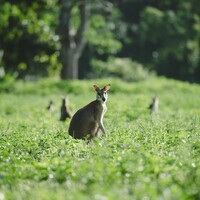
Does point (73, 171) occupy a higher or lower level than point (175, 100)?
higher

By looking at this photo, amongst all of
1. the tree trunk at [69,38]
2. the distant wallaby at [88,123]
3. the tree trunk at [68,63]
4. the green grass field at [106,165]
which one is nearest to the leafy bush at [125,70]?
the tree trunk at [68,63]

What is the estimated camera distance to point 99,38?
44375 mm

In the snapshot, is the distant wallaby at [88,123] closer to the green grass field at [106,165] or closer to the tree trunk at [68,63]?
the green grass field at [106,165]

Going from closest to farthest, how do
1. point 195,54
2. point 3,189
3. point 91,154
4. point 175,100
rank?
1. point 3,189
2. point 91,154
3. point 175,100
4. point 195,54

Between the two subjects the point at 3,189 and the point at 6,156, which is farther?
the point at 6,156

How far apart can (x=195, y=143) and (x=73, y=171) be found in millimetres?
2615

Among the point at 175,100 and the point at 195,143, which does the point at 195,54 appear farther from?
the point at 195,143

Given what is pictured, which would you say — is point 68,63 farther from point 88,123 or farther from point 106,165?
point 106,165

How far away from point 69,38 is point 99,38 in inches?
301

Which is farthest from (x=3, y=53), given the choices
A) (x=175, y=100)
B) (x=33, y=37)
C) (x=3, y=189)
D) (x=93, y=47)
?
(x=3, y=189)

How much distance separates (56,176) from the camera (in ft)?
24.7

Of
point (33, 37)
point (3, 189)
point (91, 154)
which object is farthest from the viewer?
point (33, 37)

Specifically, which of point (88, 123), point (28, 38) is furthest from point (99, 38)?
point (88, 123)

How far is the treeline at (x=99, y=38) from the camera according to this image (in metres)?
36.5
